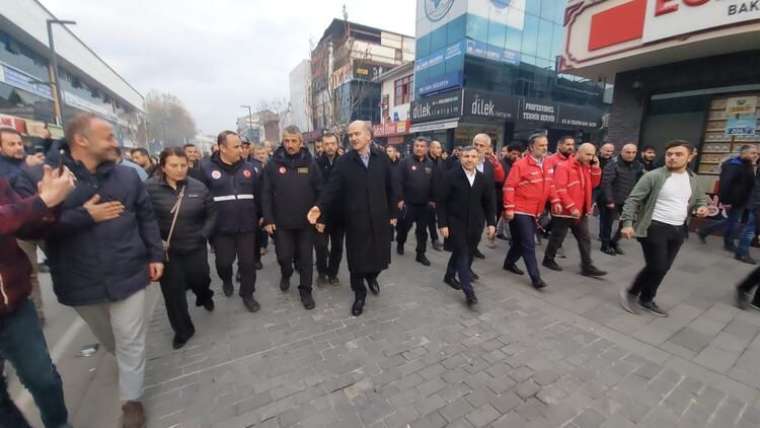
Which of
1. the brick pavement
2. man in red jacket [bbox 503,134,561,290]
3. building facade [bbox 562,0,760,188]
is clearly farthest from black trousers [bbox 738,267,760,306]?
building facade [bbox 562,0,760,188]

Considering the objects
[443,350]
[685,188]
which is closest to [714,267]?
[685,188]

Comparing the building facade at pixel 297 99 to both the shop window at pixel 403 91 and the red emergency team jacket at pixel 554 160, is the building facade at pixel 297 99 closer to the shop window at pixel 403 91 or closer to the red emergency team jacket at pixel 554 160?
the shop window at pixel 403 91

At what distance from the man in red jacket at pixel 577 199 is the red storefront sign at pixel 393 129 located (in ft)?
51.8

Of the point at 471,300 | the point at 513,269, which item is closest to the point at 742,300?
the point at 513,269

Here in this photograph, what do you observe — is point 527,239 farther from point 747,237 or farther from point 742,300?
point 747,237

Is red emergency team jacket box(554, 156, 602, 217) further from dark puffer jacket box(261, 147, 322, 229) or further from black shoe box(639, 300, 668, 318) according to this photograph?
dark puffer jacket box(261, 147, 322, 229)

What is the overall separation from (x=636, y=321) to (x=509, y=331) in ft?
5.07

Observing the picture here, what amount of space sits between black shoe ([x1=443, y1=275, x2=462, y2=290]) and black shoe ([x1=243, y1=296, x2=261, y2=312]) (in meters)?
2.53

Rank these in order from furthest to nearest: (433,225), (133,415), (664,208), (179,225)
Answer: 1. (433,225)
2. (664,208)
3. (179,225)
4. (133,415)

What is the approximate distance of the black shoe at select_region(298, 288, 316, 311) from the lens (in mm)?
3887

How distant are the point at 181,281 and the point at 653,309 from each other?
522 centimetres

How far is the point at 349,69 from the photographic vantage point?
949 inches

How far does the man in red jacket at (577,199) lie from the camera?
471cm

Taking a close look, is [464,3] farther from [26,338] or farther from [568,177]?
[26,338]
